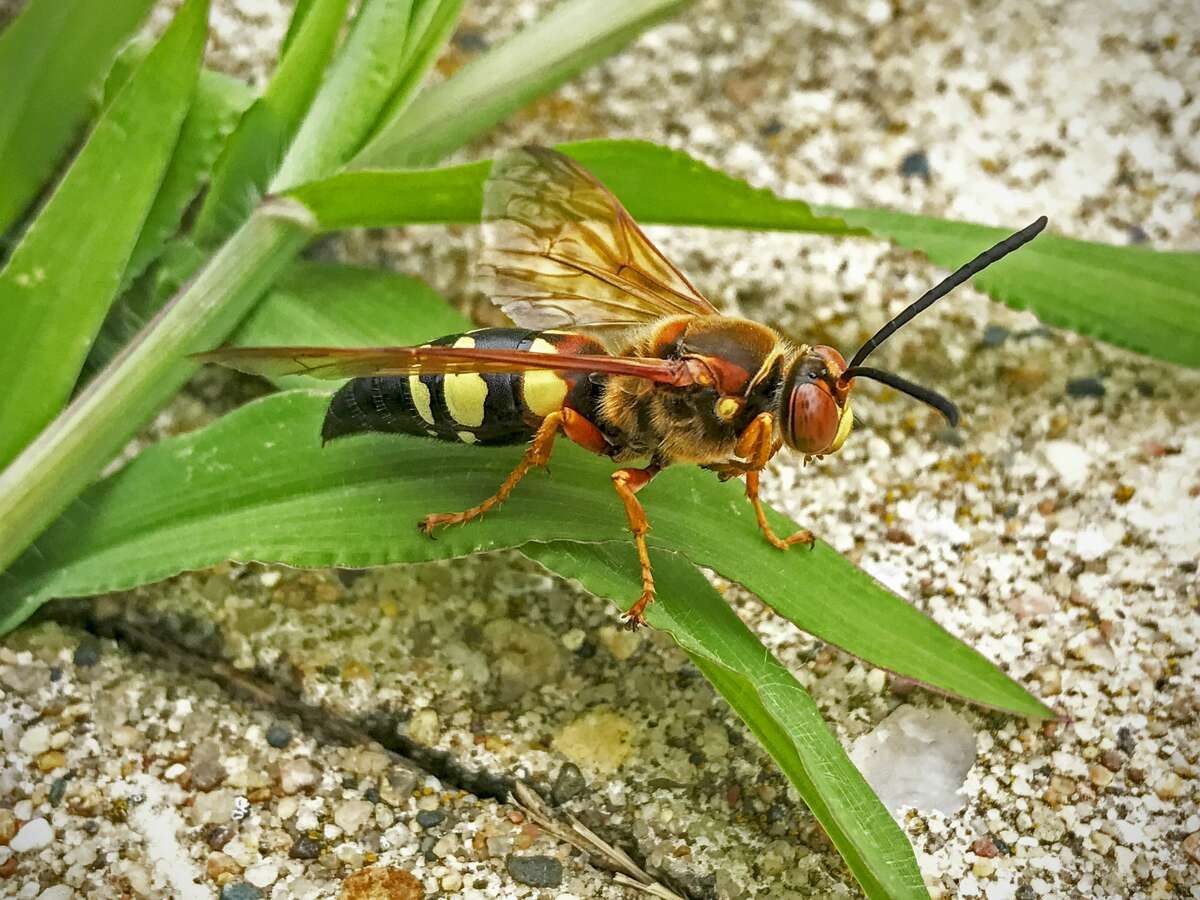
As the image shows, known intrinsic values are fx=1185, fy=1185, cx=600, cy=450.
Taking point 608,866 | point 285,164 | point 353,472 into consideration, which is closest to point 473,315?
point 285,164

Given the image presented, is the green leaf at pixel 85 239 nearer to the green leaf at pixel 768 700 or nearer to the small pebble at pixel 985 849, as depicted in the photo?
the green leaf at pixel 768 700

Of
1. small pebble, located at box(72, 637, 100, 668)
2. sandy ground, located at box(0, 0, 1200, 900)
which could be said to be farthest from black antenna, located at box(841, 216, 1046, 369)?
small pebble, located at box(72, 637, 100, 668)

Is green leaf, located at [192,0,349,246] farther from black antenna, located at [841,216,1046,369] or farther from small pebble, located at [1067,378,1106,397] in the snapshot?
small pebble, located at [1067,378,1106,397]

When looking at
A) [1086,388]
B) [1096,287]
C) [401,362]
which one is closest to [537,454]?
[401,362]

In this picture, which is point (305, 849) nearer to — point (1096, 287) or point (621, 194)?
point (621, 194)

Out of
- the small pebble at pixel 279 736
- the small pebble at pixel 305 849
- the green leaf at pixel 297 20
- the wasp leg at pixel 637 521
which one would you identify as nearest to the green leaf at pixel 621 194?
the green leaf at pixel 297 20

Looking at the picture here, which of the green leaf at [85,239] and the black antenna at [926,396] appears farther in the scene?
the green leaf at [85,239]
